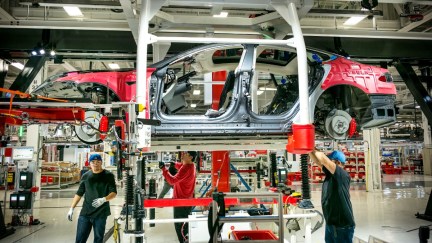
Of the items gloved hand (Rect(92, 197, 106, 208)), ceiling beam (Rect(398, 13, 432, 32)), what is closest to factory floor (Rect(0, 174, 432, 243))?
gloved hand (Rect(92, 197, 106, 208))

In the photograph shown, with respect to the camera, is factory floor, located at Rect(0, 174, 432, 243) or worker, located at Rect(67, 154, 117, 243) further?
factory floor, located at Rect(0, 174, 432, 243)

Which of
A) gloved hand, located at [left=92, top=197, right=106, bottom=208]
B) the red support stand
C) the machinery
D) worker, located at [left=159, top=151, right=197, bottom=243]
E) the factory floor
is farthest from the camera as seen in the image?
the machinery

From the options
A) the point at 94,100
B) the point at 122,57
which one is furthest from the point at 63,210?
the point at 94,100

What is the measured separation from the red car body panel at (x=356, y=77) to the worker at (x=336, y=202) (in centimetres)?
114

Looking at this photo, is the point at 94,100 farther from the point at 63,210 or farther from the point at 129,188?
the point at 63,210

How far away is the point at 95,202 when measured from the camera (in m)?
4.41

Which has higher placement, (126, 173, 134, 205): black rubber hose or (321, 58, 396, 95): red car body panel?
(321, 58, 396, 95): red car body panel

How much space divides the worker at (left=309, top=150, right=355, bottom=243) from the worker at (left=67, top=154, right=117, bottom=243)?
111 inches

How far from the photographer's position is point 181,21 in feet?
14.5

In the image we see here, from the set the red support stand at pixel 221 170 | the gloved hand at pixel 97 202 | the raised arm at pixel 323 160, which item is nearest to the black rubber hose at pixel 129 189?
the gloved hand at pixel 97 202

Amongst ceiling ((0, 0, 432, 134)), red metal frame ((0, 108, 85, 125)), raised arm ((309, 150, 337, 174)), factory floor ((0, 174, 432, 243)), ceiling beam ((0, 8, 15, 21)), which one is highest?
ceiling beam ((0, 8, 15, 21))

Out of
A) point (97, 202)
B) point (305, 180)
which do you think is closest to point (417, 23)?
point (305, 180)

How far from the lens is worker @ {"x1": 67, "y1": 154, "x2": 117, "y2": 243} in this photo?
177 inches

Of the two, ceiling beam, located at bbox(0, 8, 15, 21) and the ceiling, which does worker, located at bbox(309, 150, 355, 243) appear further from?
ceiling beam, located at bbox(0, 8, 15, 21)
